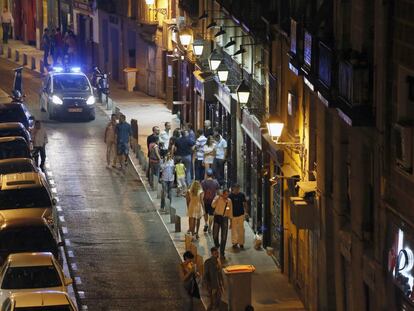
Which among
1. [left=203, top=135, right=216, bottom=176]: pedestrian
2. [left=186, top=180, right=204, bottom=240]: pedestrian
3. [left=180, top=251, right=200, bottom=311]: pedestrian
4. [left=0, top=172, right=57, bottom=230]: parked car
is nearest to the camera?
[left=180, top=251, right=200, bottom=311]: pedestrian

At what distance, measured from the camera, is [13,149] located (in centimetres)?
3875

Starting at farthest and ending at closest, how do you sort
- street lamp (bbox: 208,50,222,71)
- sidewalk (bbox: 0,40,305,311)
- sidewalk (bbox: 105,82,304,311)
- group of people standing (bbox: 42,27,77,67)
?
group of people standing (bbox: 42,27,77,67) < street lamp (bbox: 208,50,222,71) < sidewalk (bbox: 0,40,305,311) < sidewalk (bbox: 105,82,304,311)

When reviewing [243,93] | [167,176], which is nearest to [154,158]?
[167,176]

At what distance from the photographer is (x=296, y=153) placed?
2964 cm

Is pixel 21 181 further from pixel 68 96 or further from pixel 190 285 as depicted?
pixel 68 96

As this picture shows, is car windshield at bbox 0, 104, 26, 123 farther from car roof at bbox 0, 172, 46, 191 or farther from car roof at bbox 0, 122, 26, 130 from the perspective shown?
car roof at bbox 0, 172, 46, 191

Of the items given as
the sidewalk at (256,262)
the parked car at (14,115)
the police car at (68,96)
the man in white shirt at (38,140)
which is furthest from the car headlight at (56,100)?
the man in white shirt at (38,140)

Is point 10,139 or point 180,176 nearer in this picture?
point 180,176

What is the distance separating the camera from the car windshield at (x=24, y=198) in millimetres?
31734

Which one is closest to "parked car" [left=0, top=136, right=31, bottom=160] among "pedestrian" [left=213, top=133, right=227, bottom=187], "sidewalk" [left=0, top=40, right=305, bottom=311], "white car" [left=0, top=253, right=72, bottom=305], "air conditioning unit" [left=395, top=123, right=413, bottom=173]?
"sidewalk" [left=0, top=40, right=305, bottom=311]

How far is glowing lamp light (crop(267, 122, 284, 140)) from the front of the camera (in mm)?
29125

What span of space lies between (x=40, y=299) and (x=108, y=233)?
10.4 metres

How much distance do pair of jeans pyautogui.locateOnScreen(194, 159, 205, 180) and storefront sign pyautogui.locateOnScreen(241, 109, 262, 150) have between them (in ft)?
7.88

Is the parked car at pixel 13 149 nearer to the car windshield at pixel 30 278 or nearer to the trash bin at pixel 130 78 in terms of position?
the car windshield at pixel 30 278
